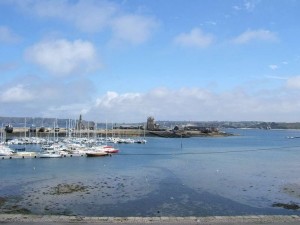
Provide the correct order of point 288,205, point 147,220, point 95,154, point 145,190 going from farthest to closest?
point 95,154
point 145,190
point 288,205
point 147,220

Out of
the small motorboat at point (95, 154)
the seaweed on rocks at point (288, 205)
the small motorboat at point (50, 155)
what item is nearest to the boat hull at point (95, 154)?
the small motorboat at point (95, 154)

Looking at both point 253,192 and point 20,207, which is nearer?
point 20,207

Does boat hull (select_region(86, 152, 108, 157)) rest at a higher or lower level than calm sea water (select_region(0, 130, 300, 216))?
higher

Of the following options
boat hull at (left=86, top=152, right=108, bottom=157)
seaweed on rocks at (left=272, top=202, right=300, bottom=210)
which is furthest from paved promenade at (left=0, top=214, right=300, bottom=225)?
boat hull at (left=86, top=152, right=108, bottom=157)

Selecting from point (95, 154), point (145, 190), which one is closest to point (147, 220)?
point (145, 190)

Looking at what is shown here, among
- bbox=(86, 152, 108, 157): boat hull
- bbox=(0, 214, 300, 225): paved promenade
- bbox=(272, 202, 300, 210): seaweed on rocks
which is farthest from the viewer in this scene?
bbox=(86, 152, 108, 157): boat hull

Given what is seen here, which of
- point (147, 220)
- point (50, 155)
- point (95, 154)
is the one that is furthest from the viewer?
point (95, 154)

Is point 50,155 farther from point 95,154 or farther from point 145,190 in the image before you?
point 145,190

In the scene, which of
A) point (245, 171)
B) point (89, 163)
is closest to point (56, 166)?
point (89, 163)

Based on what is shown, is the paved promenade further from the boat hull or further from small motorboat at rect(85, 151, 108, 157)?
small motorboat at rect(85, 151, 108, 157)

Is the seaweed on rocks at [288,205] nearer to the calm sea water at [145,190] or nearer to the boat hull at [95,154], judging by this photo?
the calm sea water at [145,190]

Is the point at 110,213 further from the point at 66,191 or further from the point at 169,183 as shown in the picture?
the point at 169,183

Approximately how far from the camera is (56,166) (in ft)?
184

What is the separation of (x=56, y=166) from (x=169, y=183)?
21.0m
